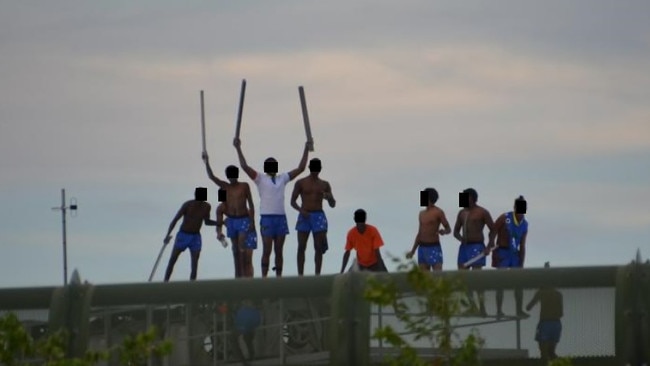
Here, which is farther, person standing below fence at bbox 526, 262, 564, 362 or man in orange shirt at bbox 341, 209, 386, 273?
man in orange shirt at bbox 341, 209, 386, 273

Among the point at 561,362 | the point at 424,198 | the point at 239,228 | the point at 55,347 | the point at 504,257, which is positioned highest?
the point at 424,198

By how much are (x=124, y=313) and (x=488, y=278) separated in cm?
327

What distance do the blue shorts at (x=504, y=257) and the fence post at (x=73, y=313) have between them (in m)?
12.8

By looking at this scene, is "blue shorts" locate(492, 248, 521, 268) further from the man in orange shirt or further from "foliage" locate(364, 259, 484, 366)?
"foliage" locate(364, 259, 484, 366)

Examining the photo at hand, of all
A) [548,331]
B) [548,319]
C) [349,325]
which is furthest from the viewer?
[548,331]

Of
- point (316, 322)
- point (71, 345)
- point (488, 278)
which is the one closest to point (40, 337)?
point (71, 345)

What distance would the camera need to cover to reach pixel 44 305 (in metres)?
25.8

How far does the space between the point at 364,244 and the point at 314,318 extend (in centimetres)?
1346

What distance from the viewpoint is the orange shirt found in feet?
127

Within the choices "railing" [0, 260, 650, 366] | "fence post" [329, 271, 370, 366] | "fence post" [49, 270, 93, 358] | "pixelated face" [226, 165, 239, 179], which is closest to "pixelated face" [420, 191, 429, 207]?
"pixelated face" [226, 165, 239, 179]

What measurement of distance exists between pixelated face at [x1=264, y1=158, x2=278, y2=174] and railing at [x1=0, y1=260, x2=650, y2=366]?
468 inches

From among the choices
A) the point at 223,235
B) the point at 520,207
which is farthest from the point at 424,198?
the point at 223,235

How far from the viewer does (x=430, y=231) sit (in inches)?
1505

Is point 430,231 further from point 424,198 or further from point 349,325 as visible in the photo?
point 349,325
